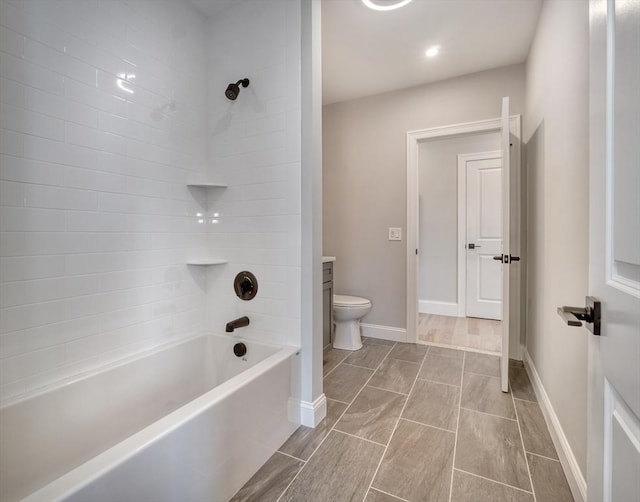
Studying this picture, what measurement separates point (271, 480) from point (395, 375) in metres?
1.27

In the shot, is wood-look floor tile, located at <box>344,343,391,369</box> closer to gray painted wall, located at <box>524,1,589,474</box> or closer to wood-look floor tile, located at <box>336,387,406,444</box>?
Result: wood-look floor tile, located at <box>336,387,406,444</box>

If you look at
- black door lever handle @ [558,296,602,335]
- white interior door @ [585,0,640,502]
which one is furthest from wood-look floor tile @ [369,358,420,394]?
black door lever handle @ [558,296,602,335]

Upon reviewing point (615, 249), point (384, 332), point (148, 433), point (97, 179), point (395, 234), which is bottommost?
point (384, 332)

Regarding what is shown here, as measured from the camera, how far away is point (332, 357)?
270 cm

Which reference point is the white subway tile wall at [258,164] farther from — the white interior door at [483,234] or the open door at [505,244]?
the white interior door at [483,234]

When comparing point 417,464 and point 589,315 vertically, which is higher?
point 589,315

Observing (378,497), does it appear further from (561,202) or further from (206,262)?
(561,202)

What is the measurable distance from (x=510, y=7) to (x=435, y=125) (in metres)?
0.99

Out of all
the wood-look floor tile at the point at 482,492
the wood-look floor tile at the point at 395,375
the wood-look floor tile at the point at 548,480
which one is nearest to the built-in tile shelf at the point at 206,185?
the wood-look floor tile at the point at 395,375

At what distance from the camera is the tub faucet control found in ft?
5.81

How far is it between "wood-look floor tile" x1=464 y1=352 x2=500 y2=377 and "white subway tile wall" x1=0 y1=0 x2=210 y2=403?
2066 millimetres

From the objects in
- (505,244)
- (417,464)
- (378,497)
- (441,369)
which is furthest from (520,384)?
(378,497)

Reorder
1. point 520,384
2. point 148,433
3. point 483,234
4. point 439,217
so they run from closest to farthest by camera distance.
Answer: point 148,433
point 520,384
point 483,234
point 439,217

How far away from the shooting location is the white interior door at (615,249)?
507 millimetres
